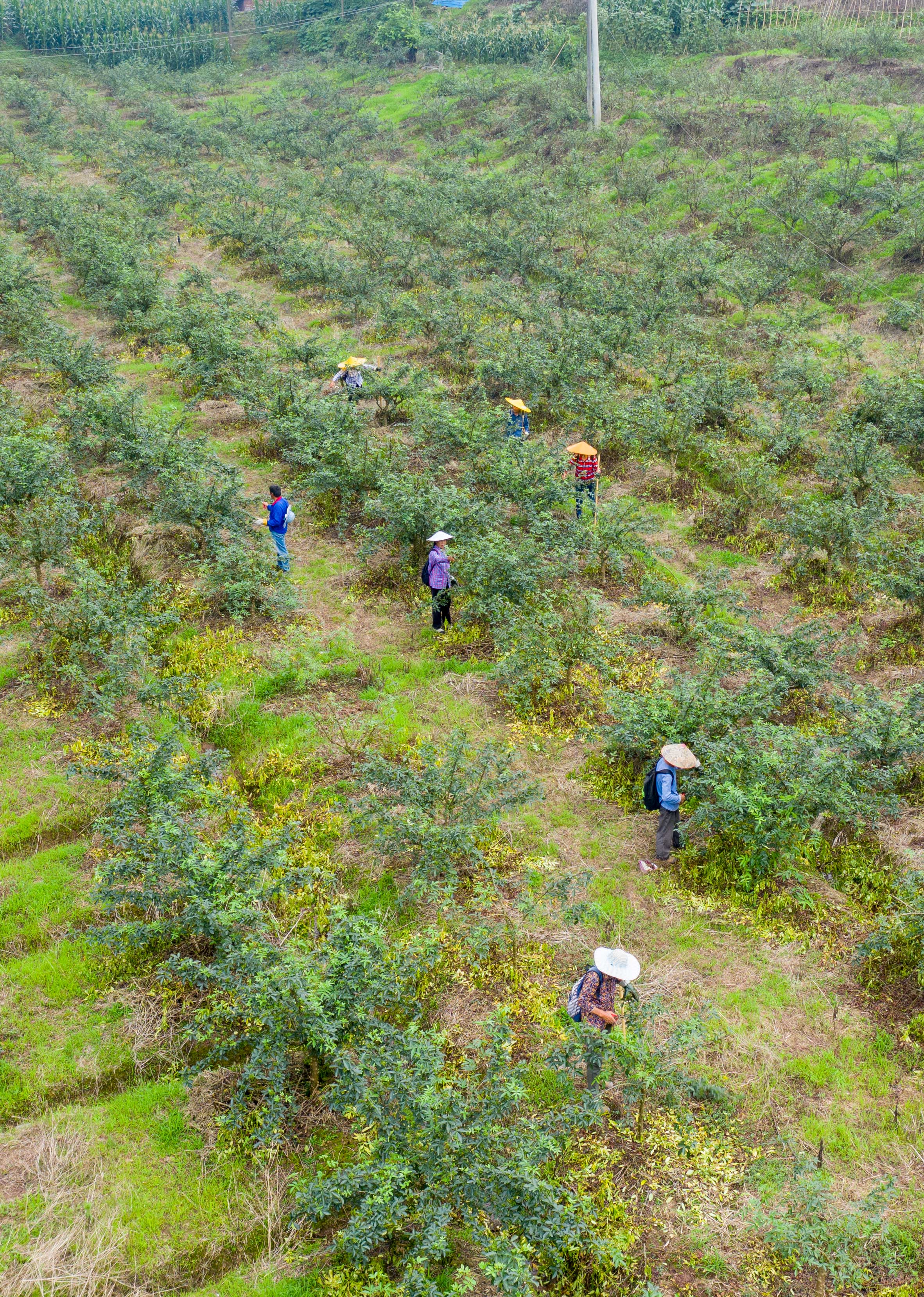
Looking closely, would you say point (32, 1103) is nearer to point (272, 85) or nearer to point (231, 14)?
point (272, 85)

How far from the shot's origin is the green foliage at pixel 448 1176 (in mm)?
4809

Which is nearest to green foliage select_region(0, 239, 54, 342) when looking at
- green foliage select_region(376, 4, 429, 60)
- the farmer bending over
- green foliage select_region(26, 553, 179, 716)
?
green foliage select_region(26, 553, 179, 716)

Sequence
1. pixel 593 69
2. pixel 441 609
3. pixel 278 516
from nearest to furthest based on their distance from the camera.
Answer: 1. pixel 441 609
2. pixel 278 516
3. pixel 593 69

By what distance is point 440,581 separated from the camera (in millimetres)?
10406

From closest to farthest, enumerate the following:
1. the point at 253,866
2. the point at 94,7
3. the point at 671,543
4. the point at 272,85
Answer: the point at 253,866 < the point at 671,543 < the point at 272,85 < the point at 94,7

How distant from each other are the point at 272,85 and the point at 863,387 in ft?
122

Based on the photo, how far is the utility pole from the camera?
949 inches

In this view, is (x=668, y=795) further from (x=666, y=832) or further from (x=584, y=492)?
(x=584, y=492)

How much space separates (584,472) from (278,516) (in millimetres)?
4187

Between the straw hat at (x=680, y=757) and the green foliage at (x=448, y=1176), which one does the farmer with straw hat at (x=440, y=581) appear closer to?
the straw hat at (x=680, y=757)

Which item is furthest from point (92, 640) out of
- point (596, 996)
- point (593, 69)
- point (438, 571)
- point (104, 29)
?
point (104, 29)

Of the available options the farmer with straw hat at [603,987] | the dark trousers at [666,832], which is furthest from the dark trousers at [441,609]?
the farmer with straw hat at [603,987]

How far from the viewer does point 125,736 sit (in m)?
8.70

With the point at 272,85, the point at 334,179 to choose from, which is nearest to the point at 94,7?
the point at 272,85
